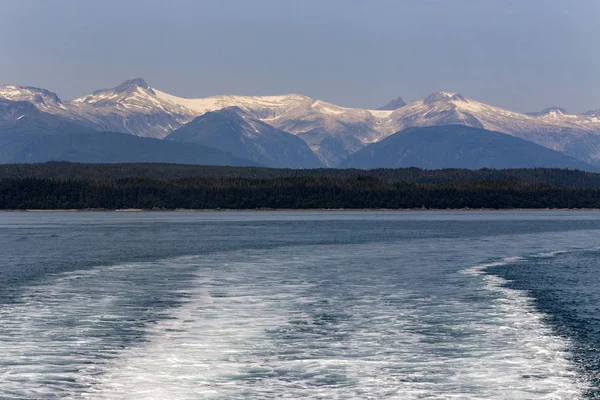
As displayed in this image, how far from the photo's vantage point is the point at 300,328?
129 ft

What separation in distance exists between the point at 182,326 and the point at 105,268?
32.4 meters

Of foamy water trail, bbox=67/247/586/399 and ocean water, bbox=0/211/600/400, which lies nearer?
foamy water trail, bbox=67/247/586/399

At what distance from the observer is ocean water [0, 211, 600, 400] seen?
2789 cm

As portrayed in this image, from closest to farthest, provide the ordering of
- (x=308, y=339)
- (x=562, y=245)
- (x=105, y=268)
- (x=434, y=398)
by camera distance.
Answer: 1. (x=434, y=398)
2. (x=308, y=339)
3. (x=105, y=268)
4. (x=562, y=245)

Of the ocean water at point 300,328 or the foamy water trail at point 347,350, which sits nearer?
the foamy water trail at point 347,350

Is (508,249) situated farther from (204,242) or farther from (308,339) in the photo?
(308,339)

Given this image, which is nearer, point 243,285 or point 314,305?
point 314,305

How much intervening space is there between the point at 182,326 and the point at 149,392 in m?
13.2

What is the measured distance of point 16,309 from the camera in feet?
149

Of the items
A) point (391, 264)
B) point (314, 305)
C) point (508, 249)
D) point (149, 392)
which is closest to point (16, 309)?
point (314, 305)

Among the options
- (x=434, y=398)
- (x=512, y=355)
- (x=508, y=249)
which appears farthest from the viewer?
(x=508, y=249)

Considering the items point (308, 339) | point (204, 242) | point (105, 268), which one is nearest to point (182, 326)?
point (308, 339)

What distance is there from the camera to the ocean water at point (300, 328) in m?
27.9

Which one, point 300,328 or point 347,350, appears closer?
point 347,350
